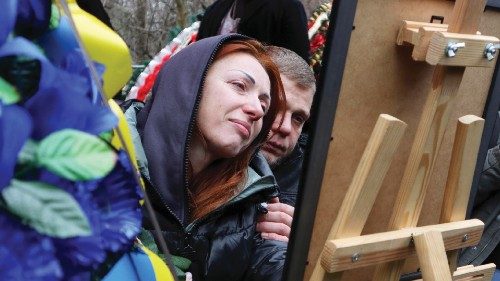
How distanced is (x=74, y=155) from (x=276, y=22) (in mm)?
1936

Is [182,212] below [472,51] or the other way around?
below

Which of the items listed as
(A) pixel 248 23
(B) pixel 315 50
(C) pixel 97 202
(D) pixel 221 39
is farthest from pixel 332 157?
(B) pixel 315 50

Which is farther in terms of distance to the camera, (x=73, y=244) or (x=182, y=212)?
(x=182, y=212)

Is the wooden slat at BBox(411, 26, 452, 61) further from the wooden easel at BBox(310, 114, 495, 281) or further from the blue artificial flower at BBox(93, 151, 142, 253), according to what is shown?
the blue artificial flower at BBox(93, 151, 142, 253)

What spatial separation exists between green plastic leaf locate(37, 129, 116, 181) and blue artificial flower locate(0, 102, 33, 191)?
0.07 ft

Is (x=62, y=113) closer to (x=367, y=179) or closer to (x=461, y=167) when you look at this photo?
(x=367, y=179)

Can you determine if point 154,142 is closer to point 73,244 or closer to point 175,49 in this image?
point 73,244

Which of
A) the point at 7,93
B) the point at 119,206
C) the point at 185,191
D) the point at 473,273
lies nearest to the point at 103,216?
the point at 119,206

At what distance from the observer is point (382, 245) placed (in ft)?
3.66

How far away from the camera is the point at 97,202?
23.5 inches

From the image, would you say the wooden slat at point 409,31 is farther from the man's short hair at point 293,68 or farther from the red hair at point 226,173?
the man's short hair at point 293,68

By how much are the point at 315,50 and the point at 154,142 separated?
1.79m

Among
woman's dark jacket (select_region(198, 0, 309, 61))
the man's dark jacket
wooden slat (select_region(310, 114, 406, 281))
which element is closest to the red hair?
wooden slat (select_region(310, 114, 406, 281))

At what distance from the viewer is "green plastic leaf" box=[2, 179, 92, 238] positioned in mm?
546
